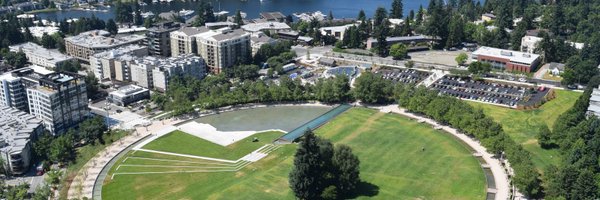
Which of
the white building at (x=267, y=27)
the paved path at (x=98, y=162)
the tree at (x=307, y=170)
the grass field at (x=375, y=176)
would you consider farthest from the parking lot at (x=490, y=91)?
the white building at (x=267, y=27)

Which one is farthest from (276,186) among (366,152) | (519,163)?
(519,163)

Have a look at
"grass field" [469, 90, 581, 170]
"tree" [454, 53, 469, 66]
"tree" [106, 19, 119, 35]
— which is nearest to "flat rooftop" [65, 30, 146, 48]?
"tree" [106, 19, 119, 35]

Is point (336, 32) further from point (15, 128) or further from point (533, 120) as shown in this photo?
point (15, 128)

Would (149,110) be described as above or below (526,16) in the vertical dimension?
below

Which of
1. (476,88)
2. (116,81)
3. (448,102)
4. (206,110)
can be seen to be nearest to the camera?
(448,102)

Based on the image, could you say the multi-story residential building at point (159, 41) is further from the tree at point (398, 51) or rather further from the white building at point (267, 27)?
the tree at point (398, 51)

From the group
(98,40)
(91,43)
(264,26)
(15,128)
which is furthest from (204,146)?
(264,26)

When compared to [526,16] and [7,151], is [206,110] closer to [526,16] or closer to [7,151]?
[7,151]

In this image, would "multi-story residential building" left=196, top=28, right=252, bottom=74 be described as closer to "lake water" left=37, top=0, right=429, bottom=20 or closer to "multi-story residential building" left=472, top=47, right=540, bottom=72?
"multi-story residential building" left=472, top=47, right=540, bottom=72
